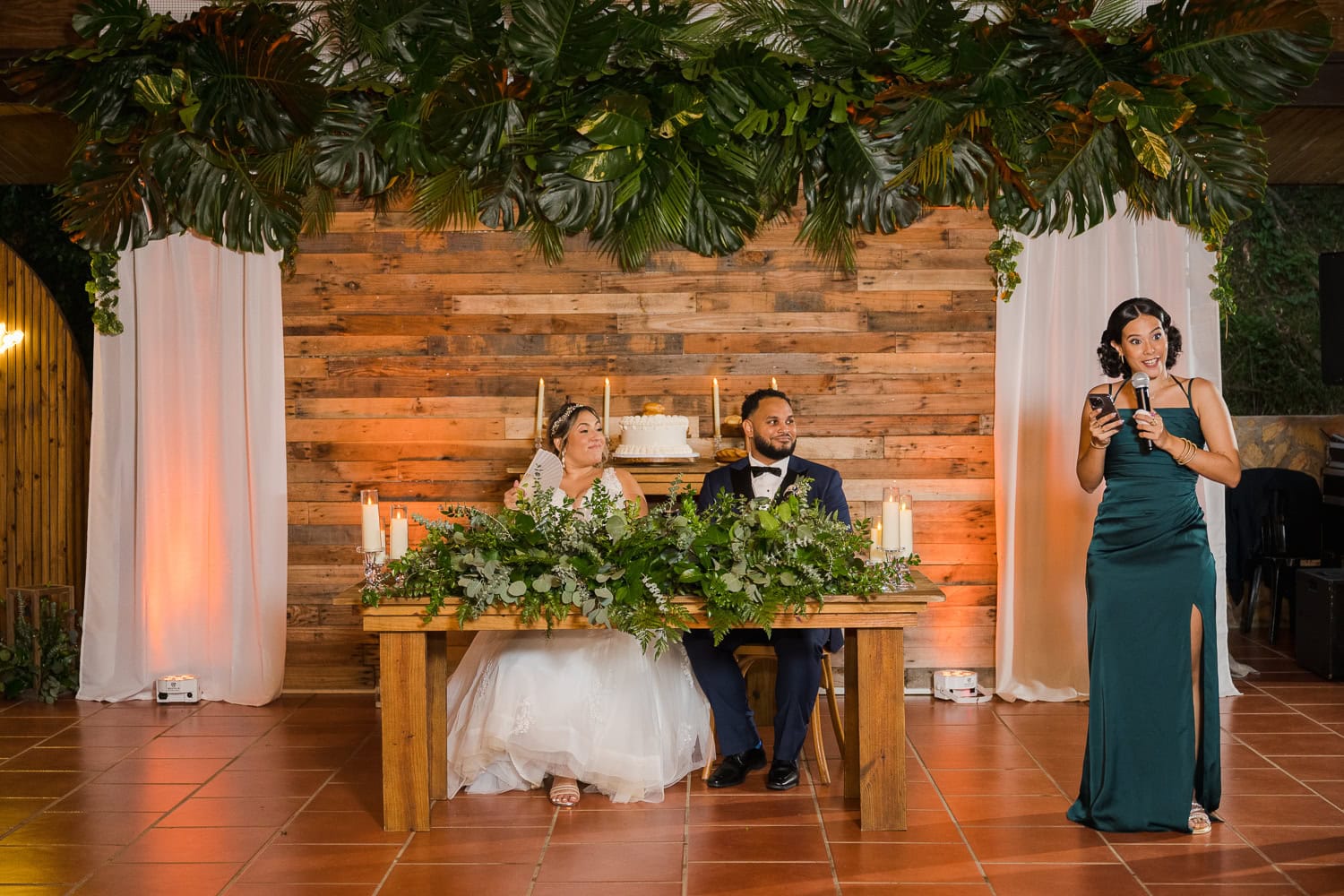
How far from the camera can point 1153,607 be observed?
381cm

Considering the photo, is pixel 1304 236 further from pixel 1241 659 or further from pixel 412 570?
pixel 412 570

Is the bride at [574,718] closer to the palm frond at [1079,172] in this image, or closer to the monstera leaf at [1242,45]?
the palm frond at [1079,172]

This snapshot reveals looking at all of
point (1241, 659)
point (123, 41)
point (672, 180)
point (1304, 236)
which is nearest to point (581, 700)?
point (672, 180)

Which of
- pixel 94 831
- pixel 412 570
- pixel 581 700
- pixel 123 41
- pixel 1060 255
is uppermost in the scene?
pixel 123 41

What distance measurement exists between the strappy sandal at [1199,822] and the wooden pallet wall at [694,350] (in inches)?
78.1

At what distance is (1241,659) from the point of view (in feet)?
20.9

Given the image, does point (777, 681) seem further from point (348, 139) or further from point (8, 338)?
point (8, 338)

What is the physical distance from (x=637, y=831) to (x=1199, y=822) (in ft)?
5.56

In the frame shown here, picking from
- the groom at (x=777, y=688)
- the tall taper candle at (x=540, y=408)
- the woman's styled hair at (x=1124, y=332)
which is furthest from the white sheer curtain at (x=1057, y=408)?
the tall taper candle at (x=540, y=408)

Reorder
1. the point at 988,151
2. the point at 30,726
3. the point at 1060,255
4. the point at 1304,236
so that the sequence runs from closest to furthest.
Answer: the point at 988,151 → the point at 30,726 → the point at 1060,255 → the point at 1304,236

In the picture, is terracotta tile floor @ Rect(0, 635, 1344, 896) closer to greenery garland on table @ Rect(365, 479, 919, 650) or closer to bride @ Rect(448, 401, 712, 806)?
bride @ Rect(448, 401, 712, 806)

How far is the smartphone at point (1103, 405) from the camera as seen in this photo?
384cm

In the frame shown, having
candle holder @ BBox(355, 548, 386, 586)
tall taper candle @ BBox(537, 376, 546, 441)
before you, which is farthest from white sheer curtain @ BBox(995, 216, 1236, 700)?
candle holder @ BBox(355, 548, 386, 586)

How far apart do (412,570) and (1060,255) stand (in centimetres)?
330
